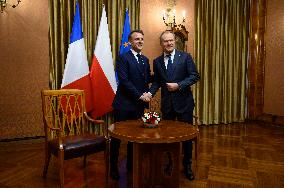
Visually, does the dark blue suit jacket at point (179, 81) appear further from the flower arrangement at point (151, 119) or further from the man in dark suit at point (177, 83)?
the flower arrangement at point (151, 119)

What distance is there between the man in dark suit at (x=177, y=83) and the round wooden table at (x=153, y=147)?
273 millimetres

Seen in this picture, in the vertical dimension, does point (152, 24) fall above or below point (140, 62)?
above

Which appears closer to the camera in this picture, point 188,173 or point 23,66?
point 188,173

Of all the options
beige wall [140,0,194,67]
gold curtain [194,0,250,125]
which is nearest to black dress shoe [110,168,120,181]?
beige wall [140,0,194,67]

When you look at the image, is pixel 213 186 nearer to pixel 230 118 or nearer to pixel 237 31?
pixel 230 118

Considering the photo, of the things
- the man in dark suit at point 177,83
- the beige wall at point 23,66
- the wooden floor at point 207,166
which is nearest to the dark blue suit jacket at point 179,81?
the man in dark suit at point 177,83

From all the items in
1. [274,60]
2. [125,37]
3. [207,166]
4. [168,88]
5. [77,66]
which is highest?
[125,37]

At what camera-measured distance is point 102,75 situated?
375 cm

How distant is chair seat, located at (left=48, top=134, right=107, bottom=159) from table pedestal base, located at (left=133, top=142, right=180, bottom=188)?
0.46 metres

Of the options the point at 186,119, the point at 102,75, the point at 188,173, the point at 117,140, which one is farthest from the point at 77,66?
the point at 188,173

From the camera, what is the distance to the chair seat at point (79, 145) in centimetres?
221

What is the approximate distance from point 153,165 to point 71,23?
2.41 meters

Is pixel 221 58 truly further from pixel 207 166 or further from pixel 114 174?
pixel 114 174

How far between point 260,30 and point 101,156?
148 inches
